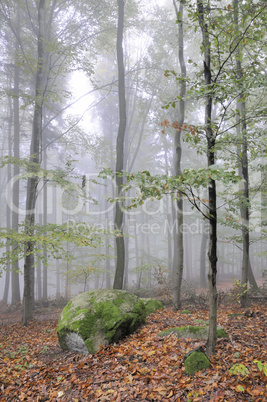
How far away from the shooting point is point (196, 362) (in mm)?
4031

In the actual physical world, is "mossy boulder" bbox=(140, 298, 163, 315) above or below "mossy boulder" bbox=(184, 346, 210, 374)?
below

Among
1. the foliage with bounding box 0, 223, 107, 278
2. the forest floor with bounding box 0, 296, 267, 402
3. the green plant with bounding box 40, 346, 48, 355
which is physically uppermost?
the foliage with bounding box 0, 223, 107, 278

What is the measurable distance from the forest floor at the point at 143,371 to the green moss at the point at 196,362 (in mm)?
86

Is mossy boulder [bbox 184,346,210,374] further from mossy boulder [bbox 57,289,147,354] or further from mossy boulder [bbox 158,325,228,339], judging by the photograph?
mossy boulder [bbox 57,289,147,354]

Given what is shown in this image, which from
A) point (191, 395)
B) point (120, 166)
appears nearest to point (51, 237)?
point (120, 166)

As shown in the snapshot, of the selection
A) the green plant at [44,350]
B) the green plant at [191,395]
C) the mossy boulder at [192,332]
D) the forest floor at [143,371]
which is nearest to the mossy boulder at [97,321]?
the forest floor at [143,371]

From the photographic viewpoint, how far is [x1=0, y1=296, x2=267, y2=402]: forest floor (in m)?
3.57

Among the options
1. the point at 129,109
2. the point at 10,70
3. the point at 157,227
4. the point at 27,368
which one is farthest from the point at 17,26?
the point at 157,227

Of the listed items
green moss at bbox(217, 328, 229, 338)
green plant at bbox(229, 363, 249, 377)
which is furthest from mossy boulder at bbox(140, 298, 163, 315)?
green plant at bbox(229, 363, 249, 377)

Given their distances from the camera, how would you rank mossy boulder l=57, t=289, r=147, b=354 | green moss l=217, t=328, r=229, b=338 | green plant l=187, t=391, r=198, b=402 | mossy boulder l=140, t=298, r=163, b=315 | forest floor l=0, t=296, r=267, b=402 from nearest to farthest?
green plant l=187, t=391, r=198, b=402 → forest floor l=0, t=296, r=267, b=402 → green moss l=217, t=328, r=229, b=338 → mossy boulder l=57, t=289, r=147, b=354 → mossy boulder l=140, t=298, r=163, b=315

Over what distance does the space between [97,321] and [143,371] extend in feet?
5.65

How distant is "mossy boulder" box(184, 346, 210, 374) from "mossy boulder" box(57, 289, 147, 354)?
203cm

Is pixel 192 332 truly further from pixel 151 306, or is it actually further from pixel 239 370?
pixel 151 306

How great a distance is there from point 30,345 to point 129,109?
57.7ft
